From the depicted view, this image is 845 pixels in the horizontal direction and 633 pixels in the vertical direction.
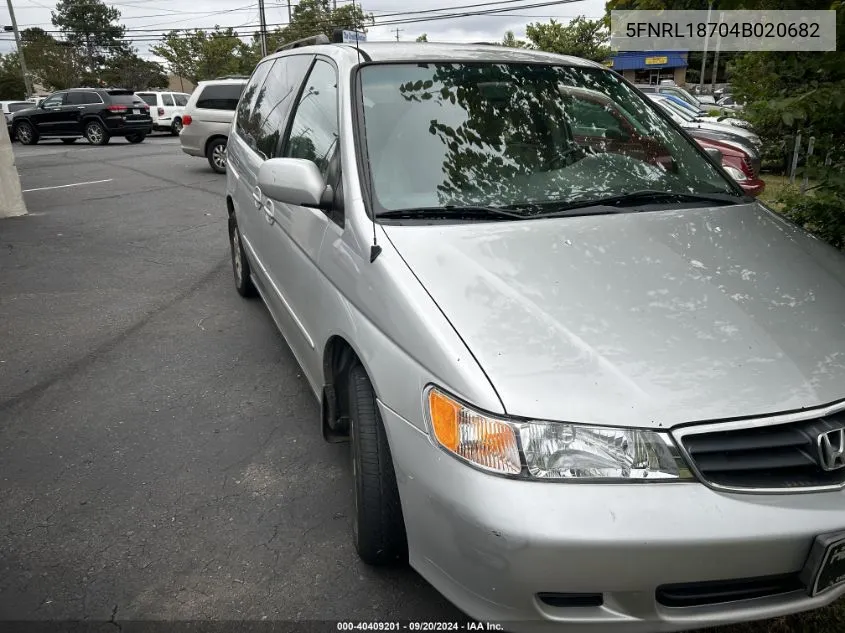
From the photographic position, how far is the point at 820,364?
192 centimetres

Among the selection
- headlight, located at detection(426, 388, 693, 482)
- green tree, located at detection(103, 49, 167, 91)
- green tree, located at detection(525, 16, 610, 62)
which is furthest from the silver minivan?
green tree, located at detection(103, 49, 167, 91)

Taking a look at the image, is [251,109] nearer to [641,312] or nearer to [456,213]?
[456,213]

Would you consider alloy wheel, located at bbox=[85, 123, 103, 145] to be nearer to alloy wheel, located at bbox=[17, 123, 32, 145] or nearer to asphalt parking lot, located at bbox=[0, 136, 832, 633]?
alloy wheel, located at bbox=[17, 123, 32, 145]

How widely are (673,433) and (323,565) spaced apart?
143cm

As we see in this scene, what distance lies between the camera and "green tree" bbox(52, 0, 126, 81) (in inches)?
2943

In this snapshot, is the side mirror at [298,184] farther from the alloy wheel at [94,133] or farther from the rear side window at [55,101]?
the rear side window at [55,101]

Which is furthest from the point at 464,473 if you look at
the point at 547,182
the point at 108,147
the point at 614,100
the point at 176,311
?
the point at 108,147

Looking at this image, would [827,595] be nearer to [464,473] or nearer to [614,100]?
[464,473]

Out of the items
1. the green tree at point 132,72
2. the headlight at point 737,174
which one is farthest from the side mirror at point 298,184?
the green tree at point 132,72

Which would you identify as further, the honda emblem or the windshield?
the windshield

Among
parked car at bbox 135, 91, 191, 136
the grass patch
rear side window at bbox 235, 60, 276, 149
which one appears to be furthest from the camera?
parked car at bbox 135, 91, 191, 136

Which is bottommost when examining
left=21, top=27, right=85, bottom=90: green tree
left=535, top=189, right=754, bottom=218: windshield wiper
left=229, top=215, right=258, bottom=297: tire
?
left=229, top=215, right=258, bottom=297: tire

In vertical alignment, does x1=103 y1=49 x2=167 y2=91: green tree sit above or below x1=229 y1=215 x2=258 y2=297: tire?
above

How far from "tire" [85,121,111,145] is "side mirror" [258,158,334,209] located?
22.2 m
